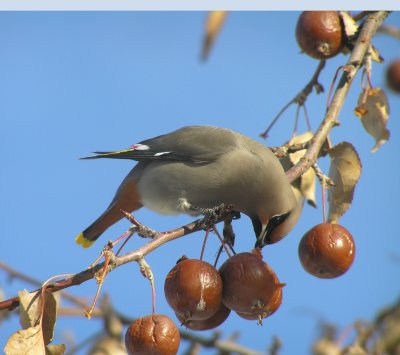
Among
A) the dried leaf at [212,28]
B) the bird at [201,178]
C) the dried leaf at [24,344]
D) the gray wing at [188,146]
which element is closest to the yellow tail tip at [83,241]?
the bird at [201,178]

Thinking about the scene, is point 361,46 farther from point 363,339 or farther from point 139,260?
point 139,260

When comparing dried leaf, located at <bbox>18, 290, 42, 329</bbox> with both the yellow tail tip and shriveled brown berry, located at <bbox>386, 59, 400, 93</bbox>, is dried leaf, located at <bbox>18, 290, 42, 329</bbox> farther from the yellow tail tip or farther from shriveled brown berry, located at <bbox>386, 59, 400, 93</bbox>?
shriveled brown berry, located at <bbox>386, 59, 400, 93</bbox>

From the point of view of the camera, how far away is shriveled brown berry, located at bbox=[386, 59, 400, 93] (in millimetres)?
4484

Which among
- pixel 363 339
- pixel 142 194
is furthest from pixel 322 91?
pixel 363 339

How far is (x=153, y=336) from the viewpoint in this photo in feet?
7.45

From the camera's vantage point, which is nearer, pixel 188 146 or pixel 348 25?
pixel 348 25

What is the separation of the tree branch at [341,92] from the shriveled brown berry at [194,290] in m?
0.87

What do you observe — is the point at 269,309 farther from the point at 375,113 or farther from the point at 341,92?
the point at 375,113

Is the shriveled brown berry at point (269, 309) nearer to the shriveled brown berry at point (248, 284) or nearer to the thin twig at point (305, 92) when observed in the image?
the shriveled brown berry at point (248, 284)

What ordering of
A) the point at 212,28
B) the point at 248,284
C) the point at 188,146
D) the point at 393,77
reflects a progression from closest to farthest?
the point at 212,28 < the point at 248,284 < the point at 188,146 < the point at 393,77

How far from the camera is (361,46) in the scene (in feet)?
11.7

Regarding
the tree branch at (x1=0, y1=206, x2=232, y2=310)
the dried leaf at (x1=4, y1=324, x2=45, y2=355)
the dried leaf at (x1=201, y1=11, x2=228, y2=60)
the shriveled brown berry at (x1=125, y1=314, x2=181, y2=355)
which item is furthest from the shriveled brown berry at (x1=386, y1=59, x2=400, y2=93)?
the dried leaf at (x1=4, y1=324, x2=45, y2=355)

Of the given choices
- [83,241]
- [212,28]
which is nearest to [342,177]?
[212,28]

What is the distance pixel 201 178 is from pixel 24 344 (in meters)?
1.74
